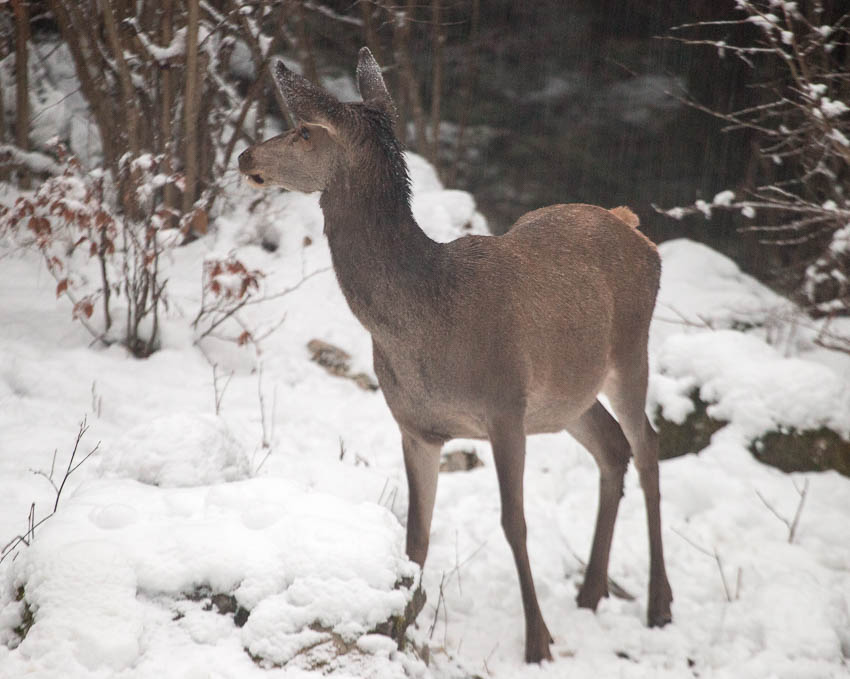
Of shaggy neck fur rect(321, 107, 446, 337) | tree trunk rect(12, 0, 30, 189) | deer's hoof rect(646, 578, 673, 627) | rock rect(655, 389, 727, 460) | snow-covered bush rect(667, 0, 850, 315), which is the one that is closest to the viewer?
shaggy neck fur rect(321, 107, 446, 337)

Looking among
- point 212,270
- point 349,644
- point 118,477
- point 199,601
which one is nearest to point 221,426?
point 118,477

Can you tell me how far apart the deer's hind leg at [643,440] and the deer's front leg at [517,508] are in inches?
30.8

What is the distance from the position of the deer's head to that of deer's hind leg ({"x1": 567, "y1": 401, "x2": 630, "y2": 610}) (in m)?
1.93

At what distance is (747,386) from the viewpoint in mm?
5609

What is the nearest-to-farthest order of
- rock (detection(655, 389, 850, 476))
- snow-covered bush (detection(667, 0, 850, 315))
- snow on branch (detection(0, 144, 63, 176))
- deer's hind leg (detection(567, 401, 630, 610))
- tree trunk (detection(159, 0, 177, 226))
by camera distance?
1. deer's hind leg (detection(567, 401, 630, 610))
2. rock (detection(655, 389, 850, 476))
3. snow-covered bush (detection(667, 0, 850, 315))
4. tree trunk (detection(159, 0, 177, 226))
5. snow on branch (detection(0, 144, 63, 176))

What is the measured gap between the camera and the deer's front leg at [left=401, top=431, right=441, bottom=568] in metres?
3.90

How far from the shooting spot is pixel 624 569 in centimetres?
475

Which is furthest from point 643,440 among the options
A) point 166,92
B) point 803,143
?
point 803,143

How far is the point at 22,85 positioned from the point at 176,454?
482 cm

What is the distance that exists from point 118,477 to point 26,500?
61 cm

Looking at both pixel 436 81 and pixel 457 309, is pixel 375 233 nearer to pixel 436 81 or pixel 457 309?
pixel 457 309

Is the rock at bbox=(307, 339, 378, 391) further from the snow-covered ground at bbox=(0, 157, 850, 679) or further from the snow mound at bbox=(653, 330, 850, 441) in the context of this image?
the snow mound at bbox=(653, 330, 850, 441)

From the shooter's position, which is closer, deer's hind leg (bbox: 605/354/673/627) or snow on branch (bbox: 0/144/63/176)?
deer's hind leg (bbox: 605/354/673/627)

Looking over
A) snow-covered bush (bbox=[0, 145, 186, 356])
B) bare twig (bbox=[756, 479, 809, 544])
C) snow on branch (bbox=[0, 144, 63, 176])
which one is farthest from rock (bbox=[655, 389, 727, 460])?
snow on branch (bbox=[0, 144, 63, 176])
